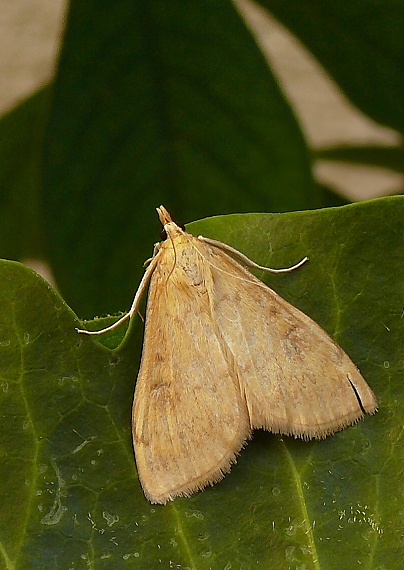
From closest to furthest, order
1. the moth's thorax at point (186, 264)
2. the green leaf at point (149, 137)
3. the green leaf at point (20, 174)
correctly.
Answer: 1. the moth's thorax at point (186, 264)
2. the green leaf at point (149, 137)
3. the green leaf at point (20, 174)

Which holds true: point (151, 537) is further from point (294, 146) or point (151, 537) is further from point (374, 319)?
point (294, 146)

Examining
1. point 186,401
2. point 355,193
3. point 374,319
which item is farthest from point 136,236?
point 355,193

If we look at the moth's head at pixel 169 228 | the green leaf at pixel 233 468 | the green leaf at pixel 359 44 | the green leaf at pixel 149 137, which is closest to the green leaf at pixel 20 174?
the green leaf at pixel 149 137

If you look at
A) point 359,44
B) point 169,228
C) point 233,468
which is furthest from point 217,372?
point 359,44

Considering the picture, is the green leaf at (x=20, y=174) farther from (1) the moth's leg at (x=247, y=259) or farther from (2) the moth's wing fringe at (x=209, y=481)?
(2) the moth's wing fringe at (x=209, y=481)

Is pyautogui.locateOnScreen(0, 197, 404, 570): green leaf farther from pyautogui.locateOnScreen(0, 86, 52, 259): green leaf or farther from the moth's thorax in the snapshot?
pyautogui.locateOnScreen(0, 86, 52, 259): green leaf

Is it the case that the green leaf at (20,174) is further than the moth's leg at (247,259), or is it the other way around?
the green leaf at (20,174)

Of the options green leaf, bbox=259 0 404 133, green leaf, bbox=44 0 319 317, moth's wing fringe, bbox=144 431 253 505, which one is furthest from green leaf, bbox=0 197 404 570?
green leaf, bbox=259 0 404 133
